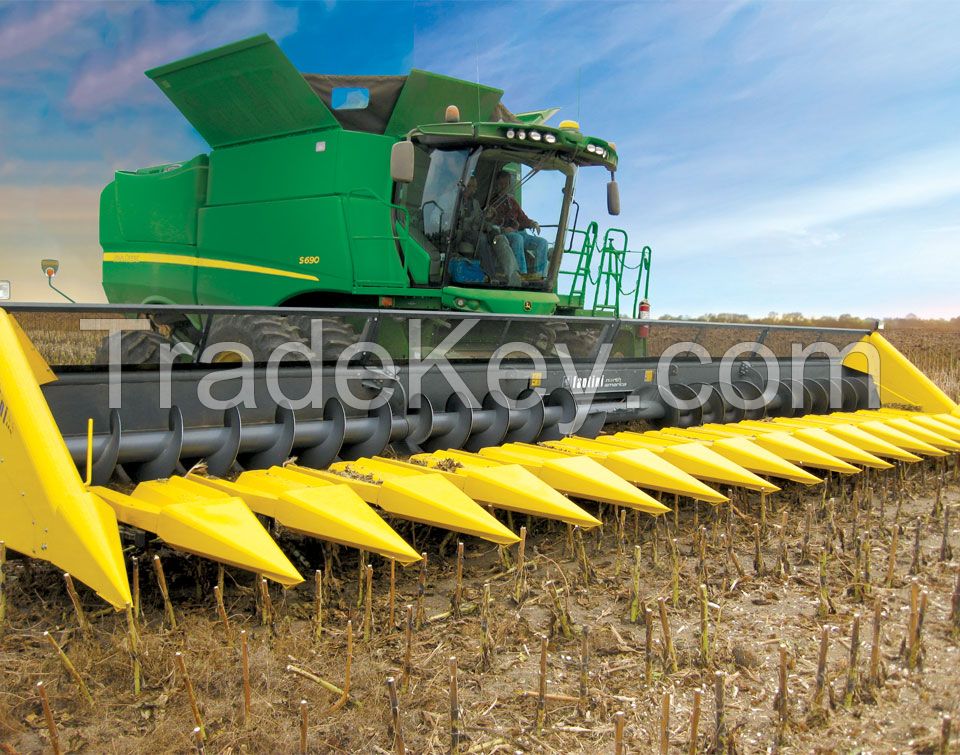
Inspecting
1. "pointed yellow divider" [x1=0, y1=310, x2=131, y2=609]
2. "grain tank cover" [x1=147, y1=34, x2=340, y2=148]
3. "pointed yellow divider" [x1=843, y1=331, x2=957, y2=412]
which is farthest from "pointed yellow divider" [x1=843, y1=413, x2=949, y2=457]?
"grain tank cover" [x1=147, y1=34, x2=340, y2=148]

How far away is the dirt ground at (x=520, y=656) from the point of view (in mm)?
2061

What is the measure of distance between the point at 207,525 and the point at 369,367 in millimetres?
1692

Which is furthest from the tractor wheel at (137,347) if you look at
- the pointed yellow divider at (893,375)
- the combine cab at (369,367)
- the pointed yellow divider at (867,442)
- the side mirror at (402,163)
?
the pointed yellow divider at (893,375)

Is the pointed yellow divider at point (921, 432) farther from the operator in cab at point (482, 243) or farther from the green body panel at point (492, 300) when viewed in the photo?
the operator in cab at point (482, 243)

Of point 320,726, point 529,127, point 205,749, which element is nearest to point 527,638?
point 320,726

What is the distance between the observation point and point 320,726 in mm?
2082

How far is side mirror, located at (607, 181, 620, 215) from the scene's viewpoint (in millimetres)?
6488

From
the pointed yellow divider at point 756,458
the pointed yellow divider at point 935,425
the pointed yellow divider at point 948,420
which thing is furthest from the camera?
the pointed yellow divider at point 948,420

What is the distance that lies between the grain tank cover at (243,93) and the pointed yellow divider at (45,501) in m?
3.82

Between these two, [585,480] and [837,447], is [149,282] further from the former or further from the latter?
[837,447]

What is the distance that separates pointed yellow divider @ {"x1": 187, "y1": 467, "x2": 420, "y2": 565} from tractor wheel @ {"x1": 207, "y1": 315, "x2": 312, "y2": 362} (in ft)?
3.12

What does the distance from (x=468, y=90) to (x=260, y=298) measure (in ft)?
7.35

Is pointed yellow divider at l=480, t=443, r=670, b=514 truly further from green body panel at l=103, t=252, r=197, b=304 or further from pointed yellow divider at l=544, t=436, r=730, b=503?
green body panel at l=103, t=252, r=197, b=304

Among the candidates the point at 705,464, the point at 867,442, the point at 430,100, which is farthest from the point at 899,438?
the point at 430,100
